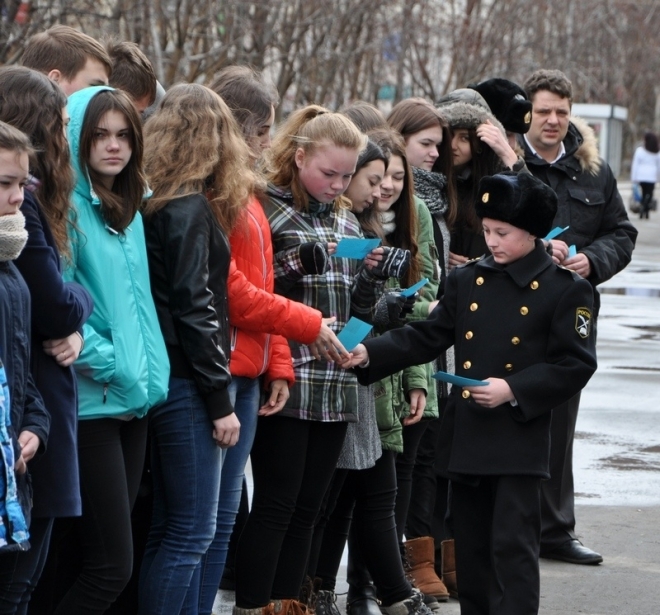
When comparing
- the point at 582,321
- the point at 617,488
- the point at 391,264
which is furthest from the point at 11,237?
the point at 617,488

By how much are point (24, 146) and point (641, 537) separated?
Result: 13.6 ft

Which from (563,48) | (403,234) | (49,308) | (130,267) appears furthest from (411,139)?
(563,48)

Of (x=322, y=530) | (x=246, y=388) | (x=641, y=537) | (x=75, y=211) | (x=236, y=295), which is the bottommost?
(x=641, y=537)

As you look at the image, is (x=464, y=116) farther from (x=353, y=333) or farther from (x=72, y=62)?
(x=72, y=62)

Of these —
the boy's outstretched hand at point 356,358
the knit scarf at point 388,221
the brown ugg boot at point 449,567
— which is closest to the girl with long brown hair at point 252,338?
the boy's outstretched hand at point 356,358

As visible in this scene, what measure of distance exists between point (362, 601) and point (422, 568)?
388 mm

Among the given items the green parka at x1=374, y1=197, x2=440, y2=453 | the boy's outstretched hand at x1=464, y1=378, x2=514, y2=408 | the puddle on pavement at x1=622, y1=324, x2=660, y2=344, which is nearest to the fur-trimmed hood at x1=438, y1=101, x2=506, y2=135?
the green parka at x1=374, y1=197, x2=440, y2=453

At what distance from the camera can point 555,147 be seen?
641cm

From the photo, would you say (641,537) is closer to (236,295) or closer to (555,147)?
(555,147)

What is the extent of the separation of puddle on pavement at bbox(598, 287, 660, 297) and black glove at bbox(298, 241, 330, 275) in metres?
13.3

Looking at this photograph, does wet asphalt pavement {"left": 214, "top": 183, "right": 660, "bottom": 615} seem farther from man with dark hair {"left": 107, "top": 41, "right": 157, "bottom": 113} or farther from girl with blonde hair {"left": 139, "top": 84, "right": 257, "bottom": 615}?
man with dark hair {"left": 107, "top": 41, "right": 157, "bottom": 113}

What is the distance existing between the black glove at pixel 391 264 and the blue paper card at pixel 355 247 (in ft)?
0.88

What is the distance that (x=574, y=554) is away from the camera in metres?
6.04

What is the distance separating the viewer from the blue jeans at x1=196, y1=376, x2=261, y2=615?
14.3 ft
